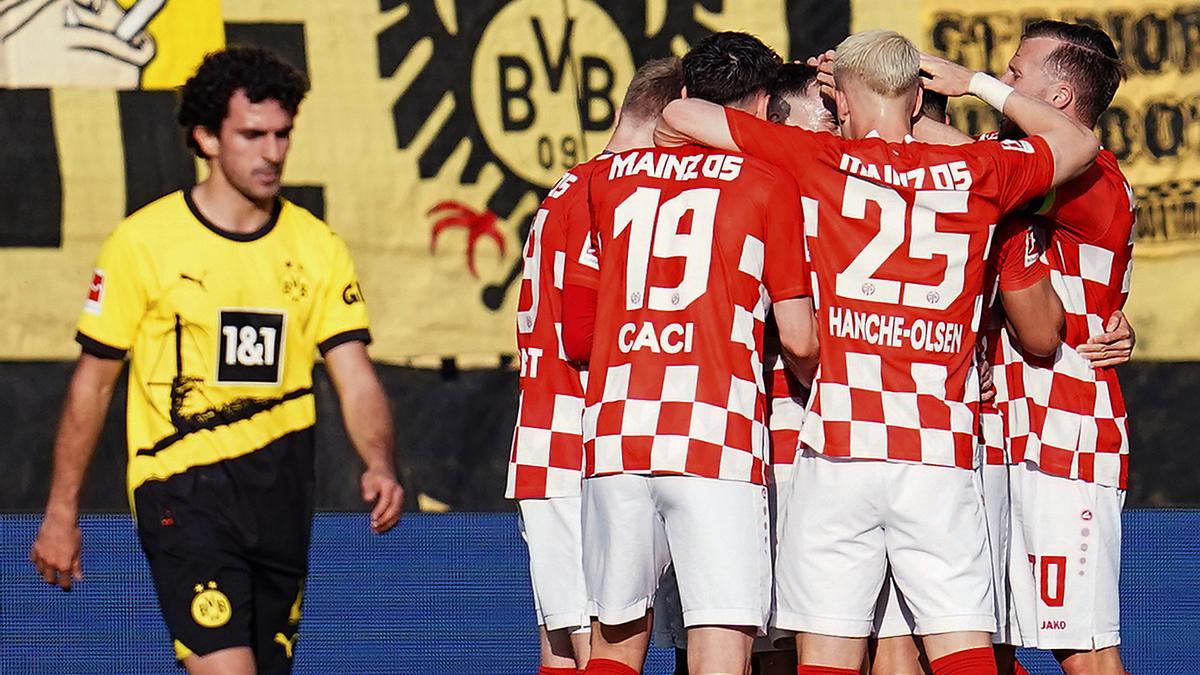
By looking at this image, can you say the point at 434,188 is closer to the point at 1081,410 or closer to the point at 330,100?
the point at 330,100

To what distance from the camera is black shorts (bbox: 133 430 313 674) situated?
4211 millimetres

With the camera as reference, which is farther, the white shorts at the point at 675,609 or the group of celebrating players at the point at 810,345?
the white shorts at the point at 675,609

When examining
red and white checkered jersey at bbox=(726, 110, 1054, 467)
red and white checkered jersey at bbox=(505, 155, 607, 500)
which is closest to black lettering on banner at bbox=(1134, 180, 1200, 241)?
red and white checkered jersey at bbox=(505, 155, 607, 500)

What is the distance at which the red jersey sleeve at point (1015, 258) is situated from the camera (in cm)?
455

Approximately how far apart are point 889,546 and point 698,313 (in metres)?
0.74

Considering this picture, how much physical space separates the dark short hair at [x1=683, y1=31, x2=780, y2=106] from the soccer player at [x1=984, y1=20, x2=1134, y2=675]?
76cm

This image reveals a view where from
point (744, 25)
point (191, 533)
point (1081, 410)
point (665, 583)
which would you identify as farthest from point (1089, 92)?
point (744, 25)

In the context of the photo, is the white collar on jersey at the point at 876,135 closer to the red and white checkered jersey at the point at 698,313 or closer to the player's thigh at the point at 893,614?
the red and white checkered jersey at the point at 698,313

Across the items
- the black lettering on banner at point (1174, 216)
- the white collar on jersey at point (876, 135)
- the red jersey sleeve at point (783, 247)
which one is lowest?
the black lettering on banner at point (1174, 216)

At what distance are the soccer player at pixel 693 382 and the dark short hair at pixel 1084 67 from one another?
101 centimetres

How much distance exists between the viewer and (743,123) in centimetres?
438

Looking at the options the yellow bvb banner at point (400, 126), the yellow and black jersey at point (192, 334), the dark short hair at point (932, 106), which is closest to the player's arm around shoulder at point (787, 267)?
the dark short hair at point (932, 106)

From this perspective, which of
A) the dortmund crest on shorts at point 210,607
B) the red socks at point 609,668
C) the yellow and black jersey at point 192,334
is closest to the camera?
the dortmund crest on shorts at point 210,607

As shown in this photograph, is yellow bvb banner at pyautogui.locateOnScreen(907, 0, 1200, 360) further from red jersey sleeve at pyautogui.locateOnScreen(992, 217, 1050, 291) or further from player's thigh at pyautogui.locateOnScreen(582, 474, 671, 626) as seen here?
player's thigh at pyautogui.locateOnScreen(582, 474, 671, 626)
